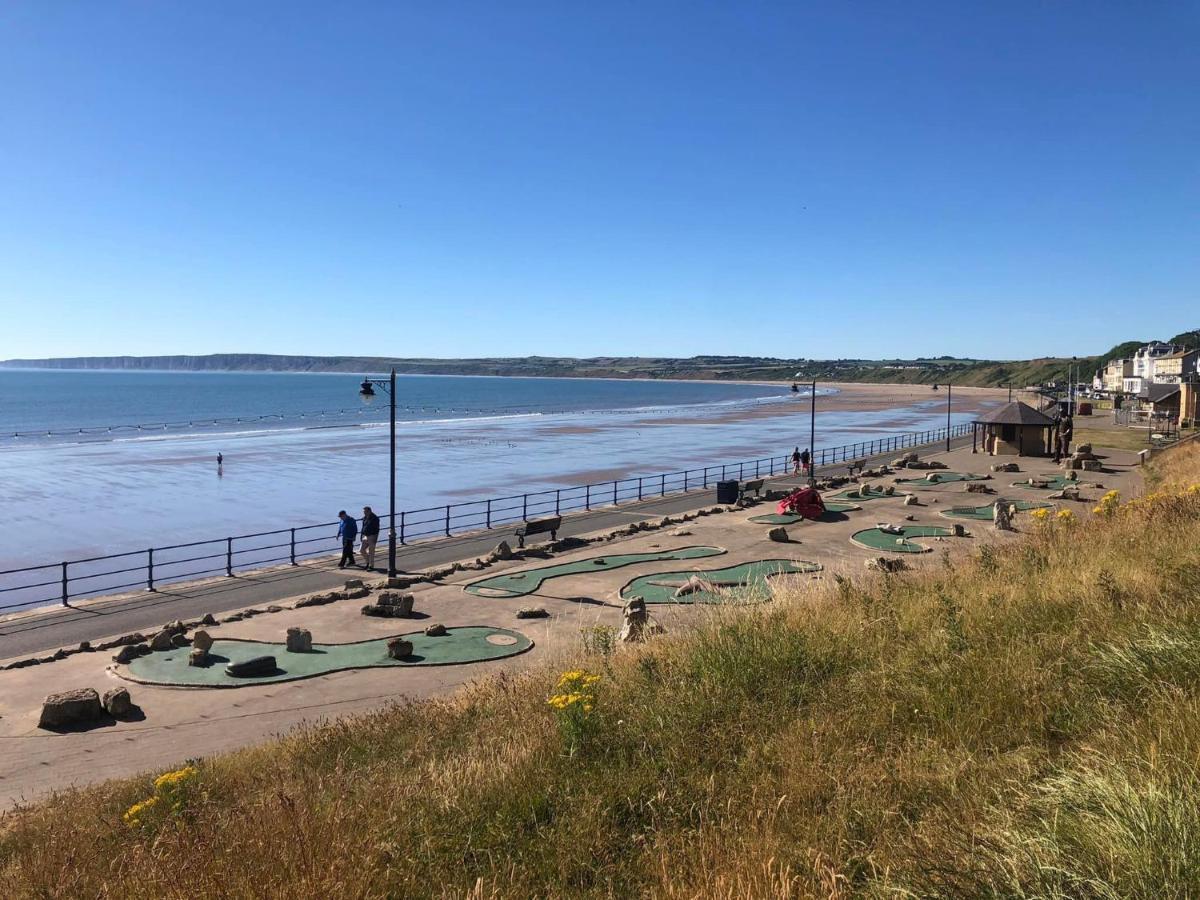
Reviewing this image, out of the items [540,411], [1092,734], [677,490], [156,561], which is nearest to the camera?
[1092,734]

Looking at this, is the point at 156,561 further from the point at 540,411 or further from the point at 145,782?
the point at 540,411

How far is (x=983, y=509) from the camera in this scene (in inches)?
1089

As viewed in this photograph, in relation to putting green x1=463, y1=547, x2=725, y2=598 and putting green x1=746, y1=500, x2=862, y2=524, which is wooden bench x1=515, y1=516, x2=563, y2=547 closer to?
putting green x1=463, y1=547, x2=725, y2=598

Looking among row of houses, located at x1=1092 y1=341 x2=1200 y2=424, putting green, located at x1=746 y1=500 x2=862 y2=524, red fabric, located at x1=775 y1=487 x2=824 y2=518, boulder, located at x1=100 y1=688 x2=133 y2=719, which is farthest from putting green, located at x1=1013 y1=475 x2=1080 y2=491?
boulder, located at x1=100 y1=688 x2=133 y2=719

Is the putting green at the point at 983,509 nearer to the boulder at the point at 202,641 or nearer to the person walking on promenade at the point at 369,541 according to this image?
the person walking on promenade at the point at 369,541

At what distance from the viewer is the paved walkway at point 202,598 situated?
53.1 ft

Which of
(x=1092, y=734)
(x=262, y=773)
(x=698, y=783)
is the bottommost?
(x=262, y=773)

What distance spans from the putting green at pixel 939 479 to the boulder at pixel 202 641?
90.6 feet

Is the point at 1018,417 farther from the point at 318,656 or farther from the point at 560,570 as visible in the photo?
the point at 318,656

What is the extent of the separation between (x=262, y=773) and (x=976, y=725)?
5.92m

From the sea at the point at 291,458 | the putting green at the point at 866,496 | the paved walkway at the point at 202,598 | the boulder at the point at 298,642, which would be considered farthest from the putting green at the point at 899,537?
the sea at the point at 291,458

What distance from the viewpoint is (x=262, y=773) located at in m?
7.53

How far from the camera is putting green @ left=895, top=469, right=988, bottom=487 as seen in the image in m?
34.3

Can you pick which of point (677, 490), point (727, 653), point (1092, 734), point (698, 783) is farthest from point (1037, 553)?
point (677, 490)
